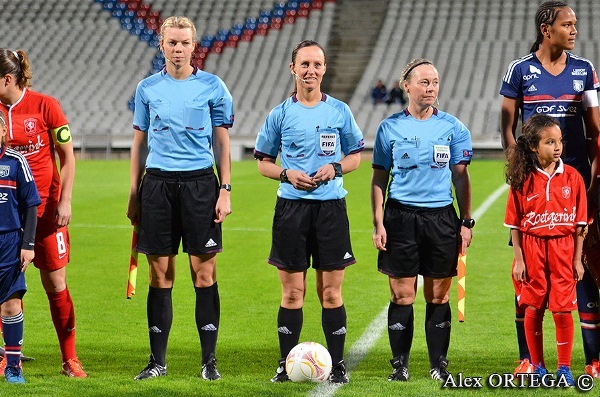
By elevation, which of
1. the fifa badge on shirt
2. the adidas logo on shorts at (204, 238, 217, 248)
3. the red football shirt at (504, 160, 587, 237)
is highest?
the fifa badge on shirt

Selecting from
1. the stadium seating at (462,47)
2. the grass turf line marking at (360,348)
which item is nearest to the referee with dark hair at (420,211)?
the grass turf line marking at (360,348)

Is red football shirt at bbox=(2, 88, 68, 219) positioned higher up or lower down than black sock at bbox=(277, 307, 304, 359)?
higher up

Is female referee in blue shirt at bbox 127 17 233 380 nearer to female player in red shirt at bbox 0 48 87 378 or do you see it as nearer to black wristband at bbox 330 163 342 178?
female player in red shirt at bbox 0 48 87 378

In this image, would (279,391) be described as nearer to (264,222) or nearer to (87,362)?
(87,362)

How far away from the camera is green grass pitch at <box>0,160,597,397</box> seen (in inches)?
216

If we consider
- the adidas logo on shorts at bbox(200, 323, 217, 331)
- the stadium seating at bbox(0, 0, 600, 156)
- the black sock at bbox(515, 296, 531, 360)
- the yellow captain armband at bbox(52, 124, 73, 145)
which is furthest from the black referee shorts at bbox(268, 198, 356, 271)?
the stadium seating at bbox(0, 0, 600, 156)

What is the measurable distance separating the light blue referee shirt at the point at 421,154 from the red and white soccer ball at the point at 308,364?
2.97 ft

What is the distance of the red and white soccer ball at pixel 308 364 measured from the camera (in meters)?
5.47

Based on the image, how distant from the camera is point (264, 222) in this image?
14.1 meters

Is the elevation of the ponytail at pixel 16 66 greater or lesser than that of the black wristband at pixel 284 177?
greater

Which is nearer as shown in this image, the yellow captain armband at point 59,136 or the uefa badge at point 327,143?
the uefa badge at point 327,143

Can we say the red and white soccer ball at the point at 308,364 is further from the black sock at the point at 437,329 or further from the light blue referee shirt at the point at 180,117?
the light blue referee shirt at the point at 180,117

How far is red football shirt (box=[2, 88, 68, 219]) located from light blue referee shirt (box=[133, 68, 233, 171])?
0.47m

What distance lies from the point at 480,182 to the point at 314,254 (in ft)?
47.1
